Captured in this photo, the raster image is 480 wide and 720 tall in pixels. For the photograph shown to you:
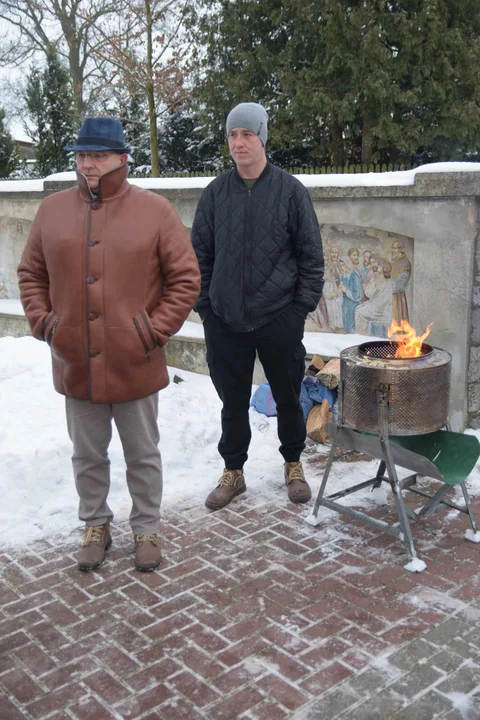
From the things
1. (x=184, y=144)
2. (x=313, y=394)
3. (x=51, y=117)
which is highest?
(x=51, y=117)

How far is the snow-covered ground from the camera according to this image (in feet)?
14.6

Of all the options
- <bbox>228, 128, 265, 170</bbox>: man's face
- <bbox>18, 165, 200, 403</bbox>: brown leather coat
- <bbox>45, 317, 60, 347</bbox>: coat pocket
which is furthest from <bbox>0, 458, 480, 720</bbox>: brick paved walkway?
<bbox>228, 128, 265, 170</bbox>: man's face

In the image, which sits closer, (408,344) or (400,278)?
(408,344)

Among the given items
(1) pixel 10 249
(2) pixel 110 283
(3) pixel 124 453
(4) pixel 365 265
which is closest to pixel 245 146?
(2) pixel 110 283

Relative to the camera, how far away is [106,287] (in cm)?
354

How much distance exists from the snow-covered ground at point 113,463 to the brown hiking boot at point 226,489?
0.09 meters

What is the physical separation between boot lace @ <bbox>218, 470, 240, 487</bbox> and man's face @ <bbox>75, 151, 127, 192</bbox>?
1.98 m

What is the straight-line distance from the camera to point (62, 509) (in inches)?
176

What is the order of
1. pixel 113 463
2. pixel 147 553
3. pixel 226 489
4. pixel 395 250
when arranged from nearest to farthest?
pixel 147 553 → pixel 226 489 → pixel 113 463 → pixel 395 250

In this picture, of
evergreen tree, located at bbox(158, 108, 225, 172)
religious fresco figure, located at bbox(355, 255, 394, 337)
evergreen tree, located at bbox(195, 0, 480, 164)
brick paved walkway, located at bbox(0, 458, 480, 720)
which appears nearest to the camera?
brick paved walkway, located at bbox(0, 458, 480, 720)

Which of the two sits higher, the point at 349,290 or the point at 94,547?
the point at 349,290

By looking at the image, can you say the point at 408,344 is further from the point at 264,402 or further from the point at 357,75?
the point at 357,75

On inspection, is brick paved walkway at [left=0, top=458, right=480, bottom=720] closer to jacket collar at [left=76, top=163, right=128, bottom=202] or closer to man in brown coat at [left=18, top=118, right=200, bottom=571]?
man in brown coat at [left=18, top=118, right=200, bottom=571]

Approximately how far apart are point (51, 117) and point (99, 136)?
72.2 ft
